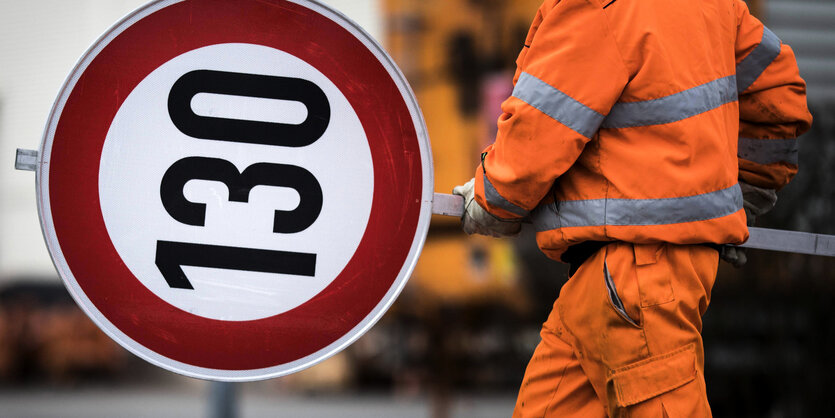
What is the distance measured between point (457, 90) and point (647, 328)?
11374mm

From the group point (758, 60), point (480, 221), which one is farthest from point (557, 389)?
point (758, 60)

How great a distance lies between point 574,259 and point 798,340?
3.18 meters

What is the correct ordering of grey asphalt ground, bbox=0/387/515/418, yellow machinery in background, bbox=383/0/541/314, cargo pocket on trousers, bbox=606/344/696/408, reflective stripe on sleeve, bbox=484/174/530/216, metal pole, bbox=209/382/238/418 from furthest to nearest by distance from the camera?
yellow machinery in background, bbox=383/0/541/314
grey asphalt ground, bbox=0/387/515/418
metal pole, bbox=209/382/238/418
reflective stripe on sleeve, bbox=484/174/530/216
cargo pocket on trousers, bbox=606/344/696/408

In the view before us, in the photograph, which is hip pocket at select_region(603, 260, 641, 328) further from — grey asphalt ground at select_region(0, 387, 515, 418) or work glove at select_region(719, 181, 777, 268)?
grey asphalt ground at select_region(0, 387, 515, 418)

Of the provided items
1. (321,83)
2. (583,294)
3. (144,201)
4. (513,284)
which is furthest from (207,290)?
(513,284)

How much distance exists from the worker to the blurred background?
9.71 feet

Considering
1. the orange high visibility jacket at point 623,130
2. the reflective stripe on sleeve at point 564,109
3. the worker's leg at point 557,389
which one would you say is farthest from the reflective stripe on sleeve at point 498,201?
the worker's leg at point 557,389

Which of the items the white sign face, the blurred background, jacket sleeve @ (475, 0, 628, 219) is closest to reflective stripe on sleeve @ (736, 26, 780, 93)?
jacket sleeve @ (475, 0, 628, 219)

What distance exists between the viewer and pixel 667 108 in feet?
5.79

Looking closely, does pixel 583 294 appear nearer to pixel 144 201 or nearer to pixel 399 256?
pixel 399 256

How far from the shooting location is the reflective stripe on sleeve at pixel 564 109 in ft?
5.70

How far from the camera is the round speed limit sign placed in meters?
1.72

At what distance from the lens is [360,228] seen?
180cm

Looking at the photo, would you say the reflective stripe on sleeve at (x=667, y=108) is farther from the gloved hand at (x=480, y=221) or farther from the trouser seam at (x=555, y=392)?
the trouser seam at (x=555, y=392)
